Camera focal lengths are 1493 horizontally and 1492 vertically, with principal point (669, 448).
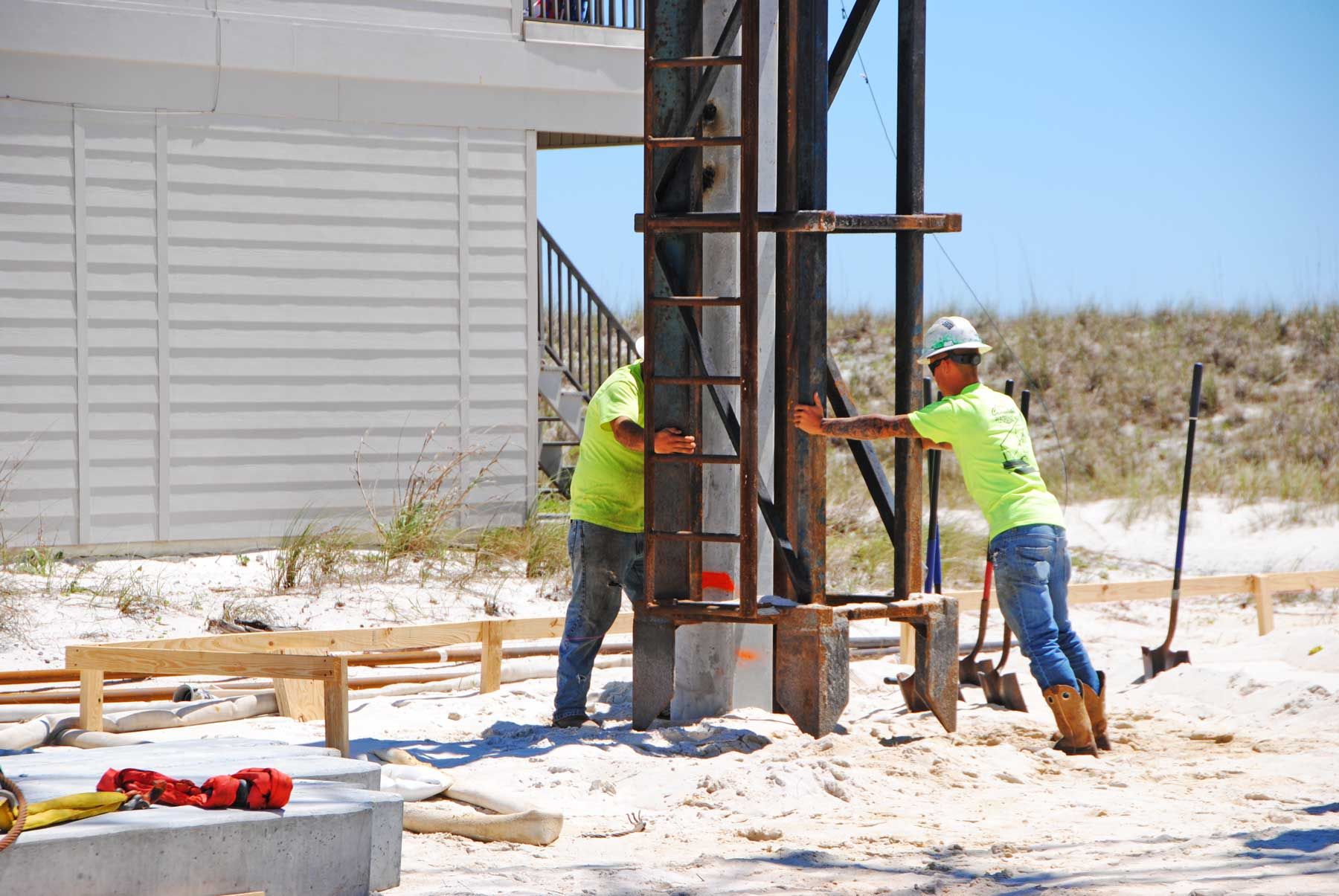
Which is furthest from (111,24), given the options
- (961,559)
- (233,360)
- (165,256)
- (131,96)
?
(961,559)

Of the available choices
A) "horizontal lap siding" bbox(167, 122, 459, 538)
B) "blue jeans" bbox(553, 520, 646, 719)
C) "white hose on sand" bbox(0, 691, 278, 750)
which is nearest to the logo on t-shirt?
"blue jeans" bbox(553, 520, 646, 719)

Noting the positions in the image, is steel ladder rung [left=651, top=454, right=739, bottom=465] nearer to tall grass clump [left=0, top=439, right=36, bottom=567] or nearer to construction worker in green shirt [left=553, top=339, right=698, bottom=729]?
construction worker in green shirt [left=553, top=339, right=698, bottom=729]

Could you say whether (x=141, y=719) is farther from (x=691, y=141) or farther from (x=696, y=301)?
(x=691, y=141)

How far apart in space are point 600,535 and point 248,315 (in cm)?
632

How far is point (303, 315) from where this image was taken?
42.0 ft

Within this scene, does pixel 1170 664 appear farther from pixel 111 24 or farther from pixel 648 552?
pixel 111 24

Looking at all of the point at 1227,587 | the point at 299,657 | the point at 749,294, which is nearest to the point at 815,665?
the point at 749,294

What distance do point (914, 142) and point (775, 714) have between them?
2970 millimetres

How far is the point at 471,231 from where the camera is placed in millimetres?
13398

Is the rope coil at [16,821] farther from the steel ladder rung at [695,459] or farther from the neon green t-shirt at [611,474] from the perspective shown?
the neon green t-shirt at [611,474]

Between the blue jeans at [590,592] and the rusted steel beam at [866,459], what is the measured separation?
1156 millimetres

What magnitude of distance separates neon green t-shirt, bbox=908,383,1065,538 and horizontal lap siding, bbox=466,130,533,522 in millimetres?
7141

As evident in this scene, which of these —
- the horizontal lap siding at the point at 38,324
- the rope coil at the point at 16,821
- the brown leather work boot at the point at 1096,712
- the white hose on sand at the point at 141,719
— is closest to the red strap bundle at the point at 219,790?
the rope coil at the point at 16,821

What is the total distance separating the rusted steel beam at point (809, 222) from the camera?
678cm
